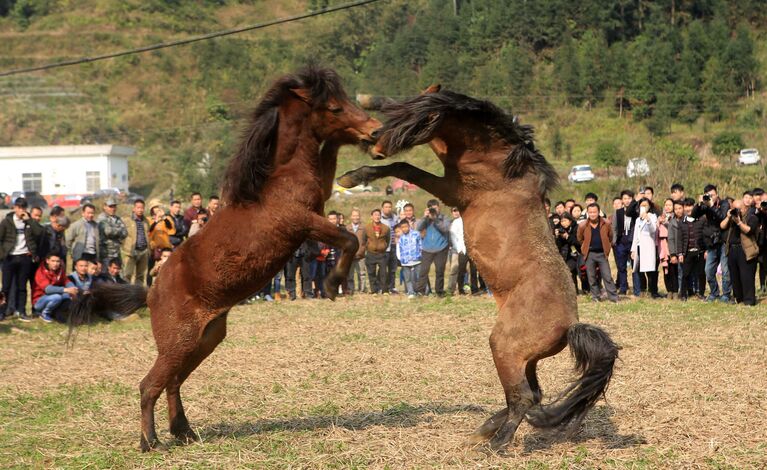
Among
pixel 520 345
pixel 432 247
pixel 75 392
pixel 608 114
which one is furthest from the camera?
pixel 608 114

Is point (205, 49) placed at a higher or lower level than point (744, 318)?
higher

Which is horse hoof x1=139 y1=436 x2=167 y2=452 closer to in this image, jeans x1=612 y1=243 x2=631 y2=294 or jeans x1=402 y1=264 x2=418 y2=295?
jeans x1=402 y1=264 x2=418 y2=295

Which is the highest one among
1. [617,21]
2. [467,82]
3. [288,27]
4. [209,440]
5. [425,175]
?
[288,27]

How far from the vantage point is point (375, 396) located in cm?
852

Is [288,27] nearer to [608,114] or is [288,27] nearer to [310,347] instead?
[608,114]

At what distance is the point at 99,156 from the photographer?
57906 mm

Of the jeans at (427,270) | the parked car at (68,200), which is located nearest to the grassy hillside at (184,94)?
the parked car at (68,200)

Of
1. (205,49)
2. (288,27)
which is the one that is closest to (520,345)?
(205,49)

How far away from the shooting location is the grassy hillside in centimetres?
5188

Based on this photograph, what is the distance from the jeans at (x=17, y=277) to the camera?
14617 mm

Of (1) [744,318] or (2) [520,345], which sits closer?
(2) [520,345]

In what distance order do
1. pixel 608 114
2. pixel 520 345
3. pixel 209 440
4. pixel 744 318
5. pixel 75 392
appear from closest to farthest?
pixel 520 345, pixel 209 440, pixel 75 392, pixel 744 318, pixel 608 114

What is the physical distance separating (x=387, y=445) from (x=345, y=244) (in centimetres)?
154

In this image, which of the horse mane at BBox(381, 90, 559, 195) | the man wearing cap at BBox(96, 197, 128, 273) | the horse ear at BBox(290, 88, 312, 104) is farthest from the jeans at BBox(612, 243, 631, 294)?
the horse ear at BBox(290, 88, 312, 104)
